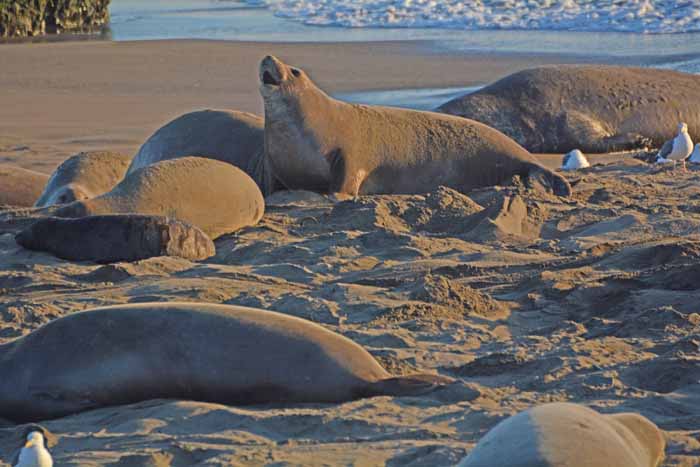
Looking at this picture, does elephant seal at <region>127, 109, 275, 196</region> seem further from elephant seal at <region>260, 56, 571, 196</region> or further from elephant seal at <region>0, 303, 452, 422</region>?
elephant seal at <region>0, 303, 452, 422</region>

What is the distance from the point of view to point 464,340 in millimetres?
4098

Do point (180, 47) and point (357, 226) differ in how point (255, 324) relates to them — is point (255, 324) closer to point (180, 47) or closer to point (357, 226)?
point (357, 226)

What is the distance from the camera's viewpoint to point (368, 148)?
7363 mm

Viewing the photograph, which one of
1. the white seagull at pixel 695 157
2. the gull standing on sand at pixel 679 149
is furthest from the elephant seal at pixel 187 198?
the white seagull at pixel 695 157

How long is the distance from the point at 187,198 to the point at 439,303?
2.09m

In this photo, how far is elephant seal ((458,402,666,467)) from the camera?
2262 mm

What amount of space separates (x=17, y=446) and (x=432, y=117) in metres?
5.05

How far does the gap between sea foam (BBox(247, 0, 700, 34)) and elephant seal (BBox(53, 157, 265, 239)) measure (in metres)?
12.6

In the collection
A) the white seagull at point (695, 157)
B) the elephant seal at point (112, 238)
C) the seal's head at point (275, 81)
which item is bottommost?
the white seagull at point (695, 157)

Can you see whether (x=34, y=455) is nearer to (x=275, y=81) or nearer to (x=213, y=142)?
(x=275, y=81)

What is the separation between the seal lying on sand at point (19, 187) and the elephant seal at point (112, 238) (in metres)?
2.24

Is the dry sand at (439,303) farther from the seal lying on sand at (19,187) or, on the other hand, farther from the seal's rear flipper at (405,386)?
the seal lying on sand at (19,187)

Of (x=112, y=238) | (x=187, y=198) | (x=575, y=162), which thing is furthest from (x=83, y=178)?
(x=575, y=162)

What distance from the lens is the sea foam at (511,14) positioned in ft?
61.2
